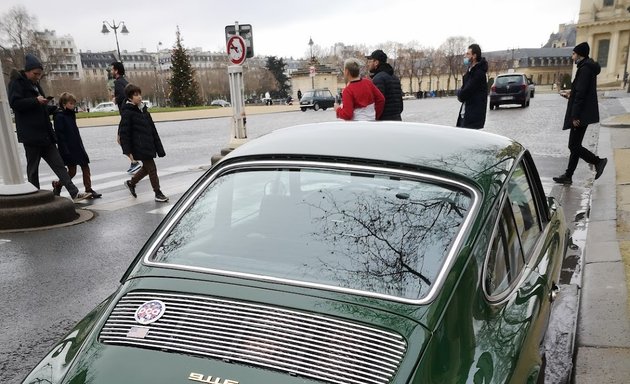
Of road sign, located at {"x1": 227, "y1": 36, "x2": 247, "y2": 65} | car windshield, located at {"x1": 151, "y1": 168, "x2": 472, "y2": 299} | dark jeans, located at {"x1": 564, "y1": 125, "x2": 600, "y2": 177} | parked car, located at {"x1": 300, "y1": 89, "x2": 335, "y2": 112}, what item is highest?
road sign, located at {"x1": 227, "y1": 36, "x2": 247, "y2": 65}

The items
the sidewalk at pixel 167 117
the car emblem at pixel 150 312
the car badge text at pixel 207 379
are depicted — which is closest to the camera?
the car badge text at pixel 207 379

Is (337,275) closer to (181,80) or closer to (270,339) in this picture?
(270,339)

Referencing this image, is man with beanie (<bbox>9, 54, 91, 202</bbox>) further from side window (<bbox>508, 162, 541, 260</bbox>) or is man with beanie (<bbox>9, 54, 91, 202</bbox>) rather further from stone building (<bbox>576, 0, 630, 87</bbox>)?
stone building (<bbox>576, 0, 630, 87</bbox>)

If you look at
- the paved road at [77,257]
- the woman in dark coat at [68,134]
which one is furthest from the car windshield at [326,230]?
the woman in dark coat at [68,134]

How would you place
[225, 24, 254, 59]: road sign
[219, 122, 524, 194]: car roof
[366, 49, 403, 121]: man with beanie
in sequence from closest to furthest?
[219, 122, 524, 194]: car roof, [366, 49, 403, 121]: man with beanie, [225, 24, 254, 59]: road sign

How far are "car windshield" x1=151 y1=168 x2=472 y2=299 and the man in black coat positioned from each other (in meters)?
6.07

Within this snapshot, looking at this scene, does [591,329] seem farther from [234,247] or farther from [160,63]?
[160,63]

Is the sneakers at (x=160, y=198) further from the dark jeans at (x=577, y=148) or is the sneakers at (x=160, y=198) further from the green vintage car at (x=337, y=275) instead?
the dark jeans at (x=577, y=148)

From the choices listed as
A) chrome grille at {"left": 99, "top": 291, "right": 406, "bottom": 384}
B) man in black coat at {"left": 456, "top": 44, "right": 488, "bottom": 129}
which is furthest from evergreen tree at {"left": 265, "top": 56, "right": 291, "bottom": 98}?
chrome grille at {"left": 99, "top": 291, "right": 406, "bottom": 384}

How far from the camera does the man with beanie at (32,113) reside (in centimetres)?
722

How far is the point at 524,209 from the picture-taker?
280 cm

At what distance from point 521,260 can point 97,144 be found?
739 inches

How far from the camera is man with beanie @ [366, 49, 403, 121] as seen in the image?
7.56 m

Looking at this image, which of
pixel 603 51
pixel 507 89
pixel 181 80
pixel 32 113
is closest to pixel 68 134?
pixel 32 113
